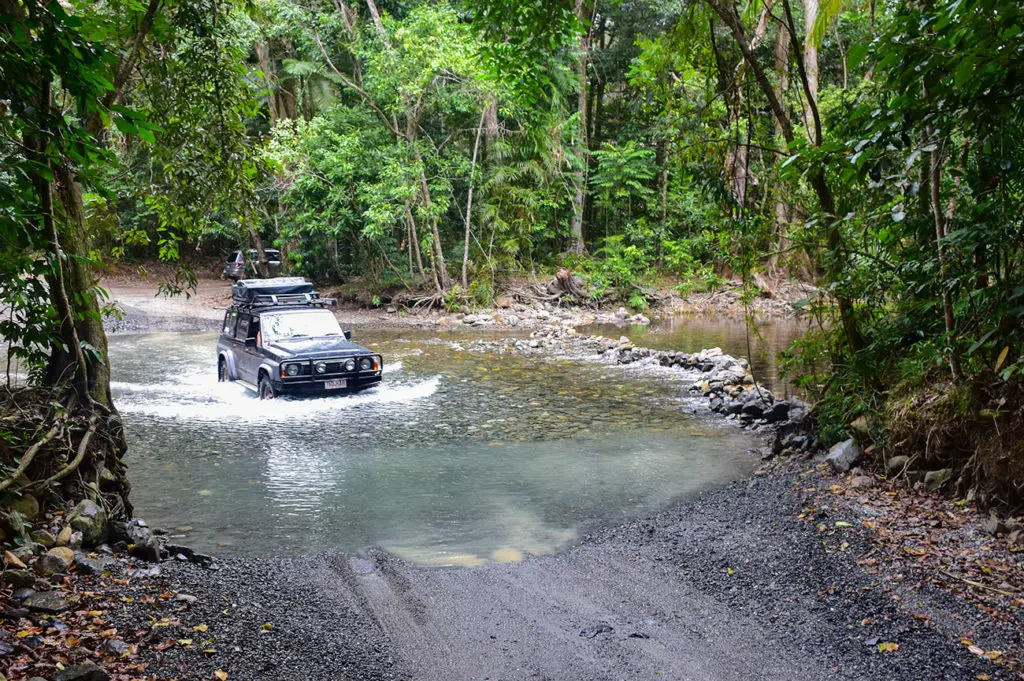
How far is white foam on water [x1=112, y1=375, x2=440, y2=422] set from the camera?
1430cm

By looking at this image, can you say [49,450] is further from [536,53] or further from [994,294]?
[994,294]

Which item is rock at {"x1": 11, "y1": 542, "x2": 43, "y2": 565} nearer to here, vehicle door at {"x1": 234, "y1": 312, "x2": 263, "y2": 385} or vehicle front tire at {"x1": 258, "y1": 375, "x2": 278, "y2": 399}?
vehicle front tire at {"x1": 258, "y1": 375, "x2": 278, "y2": 399}

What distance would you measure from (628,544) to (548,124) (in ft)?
86.2

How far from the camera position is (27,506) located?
20.6ft

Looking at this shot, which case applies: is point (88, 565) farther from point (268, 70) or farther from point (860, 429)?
point (268, 70)

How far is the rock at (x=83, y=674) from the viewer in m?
4.27

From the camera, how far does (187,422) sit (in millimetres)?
13734

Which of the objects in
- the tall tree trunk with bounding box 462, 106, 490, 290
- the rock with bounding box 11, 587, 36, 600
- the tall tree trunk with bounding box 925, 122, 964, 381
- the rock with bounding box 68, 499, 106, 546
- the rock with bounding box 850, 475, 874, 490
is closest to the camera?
the rock with bounding box 11, 587, 36, 600

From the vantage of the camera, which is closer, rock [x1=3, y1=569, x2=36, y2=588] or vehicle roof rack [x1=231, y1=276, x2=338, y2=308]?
rock [x1=3, y1=569, x2=36, y2=588]

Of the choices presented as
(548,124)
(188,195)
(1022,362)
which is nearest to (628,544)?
(1022,362)

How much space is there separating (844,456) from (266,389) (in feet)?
33.9

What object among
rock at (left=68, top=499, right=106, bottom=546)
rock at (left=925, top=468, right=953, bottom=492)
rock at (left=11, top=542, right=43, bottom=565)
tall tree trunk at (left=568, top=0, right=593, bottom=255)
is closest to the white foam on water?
rock at (left=68, top=499, right=106, bottom=546)

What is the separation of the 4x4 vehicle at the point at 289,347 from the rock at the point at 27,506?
26.2ft

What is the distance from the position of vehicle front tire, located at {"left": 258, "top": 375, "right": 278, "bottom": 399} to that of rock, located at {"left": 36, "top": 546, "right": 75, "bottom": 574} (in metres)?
8.88
